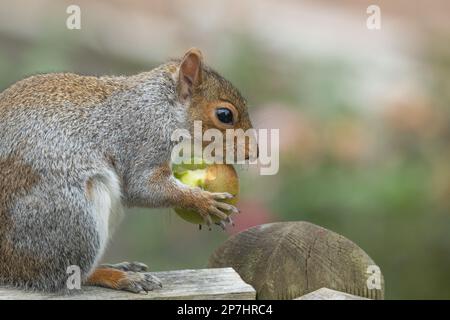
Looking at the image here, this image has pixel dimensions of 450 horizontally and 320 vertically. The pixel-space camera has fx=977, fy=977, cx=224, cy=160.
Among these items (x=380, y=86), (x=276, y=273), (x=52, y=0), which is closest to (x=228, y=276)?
(x=276, y=273)

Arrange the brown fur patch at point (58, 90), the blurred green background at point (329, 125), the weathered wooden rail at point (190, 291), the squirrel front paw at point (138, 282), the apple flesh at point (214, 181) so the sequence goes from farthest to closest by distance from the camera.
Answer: the blurred green background at point (329, 125), the apple flesh at point (214, 181), the brown fur patch at point (58, 90), the squirrel front paw at point (138, 282), the weathered wooden rail at point (190, 291)

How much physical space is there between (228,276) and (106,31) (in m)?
3.35

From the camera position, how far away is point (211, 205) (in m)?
2.21

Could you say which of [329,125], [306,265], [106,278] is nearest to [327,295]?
[306,265]

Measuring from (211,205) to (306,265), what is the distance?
1.19 ft

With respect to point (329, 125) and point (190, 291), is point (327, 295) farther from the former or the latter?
point (329, 125)

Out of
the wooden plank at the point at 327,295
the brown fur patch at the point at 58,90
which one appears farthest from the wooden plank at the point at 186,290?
the brown fur patch at the point at 58,90

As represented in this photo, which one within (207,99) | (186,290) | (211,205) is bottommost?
(186,290)

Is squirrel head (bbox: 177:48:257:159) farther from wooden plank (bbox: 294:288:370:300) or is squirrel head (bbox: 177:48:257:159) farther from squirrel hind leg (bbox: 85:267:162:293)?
wooden plank (bbox: 294:288:370:300)

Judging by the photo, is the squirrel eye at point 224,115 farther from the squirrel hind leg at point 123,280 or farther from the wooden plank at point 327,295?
the wooden plank at point 327,295

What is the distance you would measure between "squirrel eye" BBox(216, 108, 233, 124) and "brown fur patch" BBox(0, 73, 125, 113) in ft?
0.79

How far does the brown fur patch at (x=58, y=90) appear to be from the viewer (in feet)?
7.04

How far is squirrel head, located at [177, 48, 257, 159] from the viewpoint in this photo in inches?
92.3

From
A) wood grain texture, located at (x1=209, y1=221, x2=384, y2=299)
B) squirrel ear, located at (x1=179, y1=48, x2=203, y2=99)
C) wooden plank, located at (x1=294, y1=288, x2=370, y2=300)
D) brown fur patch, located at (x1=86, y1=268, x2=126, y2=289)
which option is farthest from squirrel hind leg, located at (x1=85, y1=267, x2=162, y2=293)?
squirrel ear, located at (x1=179, y1=48, x2=203, y2=99)
